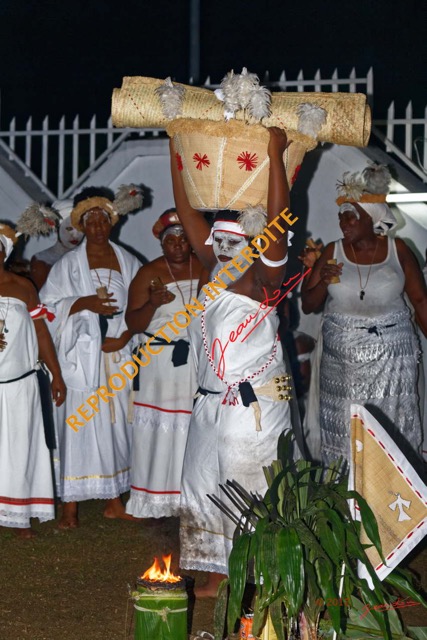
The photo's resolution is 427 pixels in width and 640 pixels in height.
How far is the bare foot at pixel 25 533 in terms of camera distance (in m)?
7.13

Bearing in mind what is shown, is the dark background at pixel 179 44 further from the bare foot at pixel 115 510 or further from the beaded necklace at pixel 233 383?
the beaded necklace at pixel 233 383

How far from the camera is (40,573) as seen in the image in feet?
20.4

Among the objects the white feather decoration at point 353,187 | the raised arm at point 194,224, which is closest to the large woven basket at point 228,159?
the raised arm at point 194,224

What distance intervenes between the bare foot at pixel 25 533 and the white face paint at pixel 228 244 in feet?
9.15

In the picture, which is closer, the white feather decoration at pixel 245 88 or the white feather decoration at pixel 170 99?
the white feather decoration at pixel 245 88

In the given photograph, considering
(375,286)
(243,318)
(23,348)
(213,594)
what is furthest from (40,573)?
(375,286)

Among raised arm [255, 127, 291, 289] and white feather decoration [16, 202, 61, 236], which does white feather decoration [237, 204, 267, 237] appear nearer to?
raised arm [255, 127, 291, 289]

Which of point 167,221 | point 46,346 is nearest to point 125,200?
point 167,221

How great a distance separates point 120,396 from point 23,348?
1022 mm

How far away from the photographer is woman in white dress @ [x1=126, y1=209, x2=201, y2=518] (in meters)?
7.39

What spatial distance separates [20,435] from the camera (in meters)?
7.20

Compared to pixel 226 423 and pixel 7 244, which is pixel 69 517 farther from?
pixel 226 423

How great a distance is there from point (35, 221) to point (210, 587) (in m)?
3.77

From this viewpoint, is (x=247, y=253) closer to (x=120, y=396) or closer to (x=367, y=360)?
(x=367, y=360)
